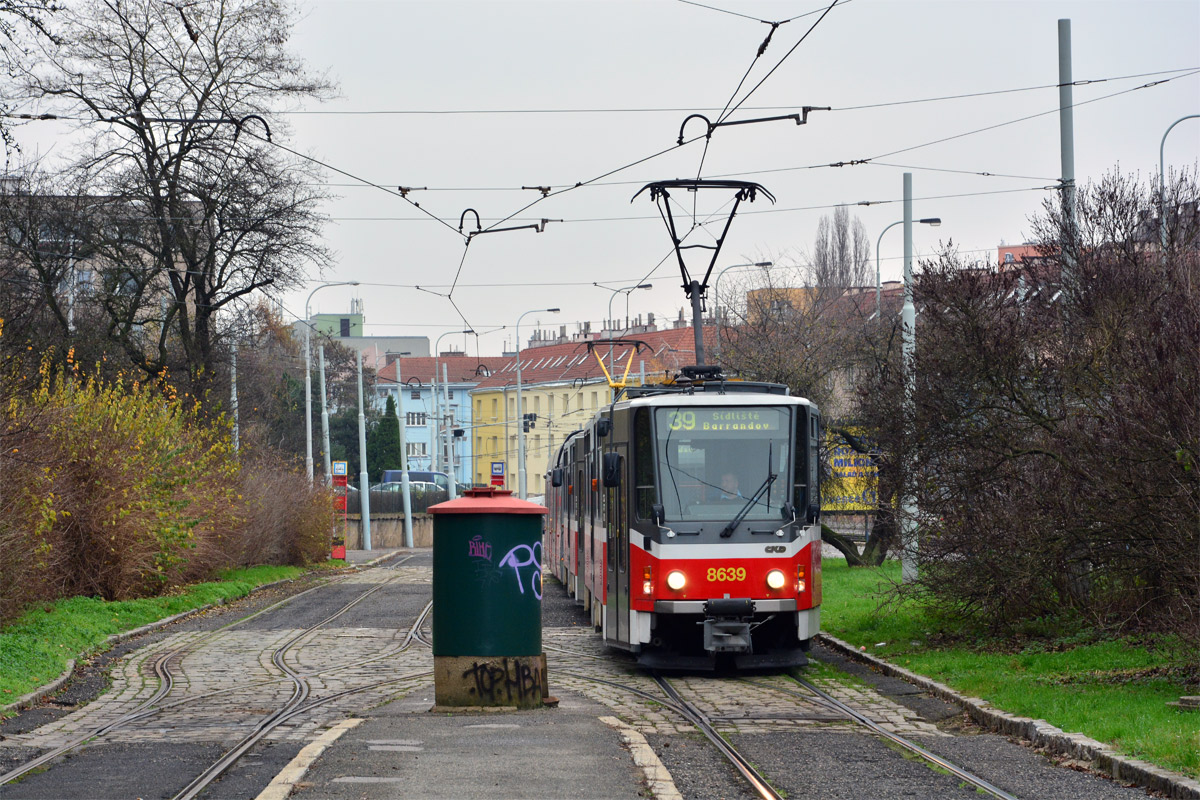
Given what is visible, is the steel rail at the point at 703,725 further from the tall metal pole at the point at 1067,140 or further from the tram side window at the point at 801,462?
the tall metal pole at the point at 1067,140

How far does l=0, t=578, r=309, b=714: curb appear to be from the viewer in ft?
41.1

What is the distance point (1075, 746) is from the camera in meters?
9.58

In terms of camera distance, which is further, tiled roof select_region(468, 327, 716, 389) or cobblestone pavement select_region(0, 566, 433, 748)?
tiled roof select_region(468, 327, 716, 389)

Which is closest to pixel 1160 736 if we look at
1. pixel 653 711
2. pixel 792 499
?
pixel 653 711

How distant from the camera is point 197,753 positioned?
9.78 metres

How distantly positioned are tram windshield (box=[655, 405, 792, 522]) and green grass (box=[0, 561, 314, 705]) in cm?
655

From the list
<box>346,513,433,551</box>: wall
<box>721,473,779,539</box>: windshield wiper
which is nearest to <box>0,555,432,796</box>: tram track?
<box>721,473,779,539</box>: windshield wiper

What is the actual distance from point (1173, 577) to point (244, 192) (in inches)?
966

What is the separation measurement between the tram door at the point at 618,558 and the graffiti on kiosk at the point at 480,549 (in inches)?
142

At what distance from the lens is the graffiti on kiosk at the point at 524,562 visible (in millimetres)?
11641

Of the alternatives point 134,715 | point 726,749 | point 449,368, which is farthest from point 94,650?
point 449,368

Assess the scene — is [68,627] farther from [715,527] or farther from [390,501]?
[390,501]

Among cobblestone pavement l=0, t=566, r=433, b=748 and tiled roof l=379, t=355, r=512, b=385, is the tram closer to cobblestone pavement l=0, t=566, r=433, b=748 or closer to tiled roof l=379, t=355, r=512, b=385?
cobblestone pavement l=0, t=566, r=433, b=748

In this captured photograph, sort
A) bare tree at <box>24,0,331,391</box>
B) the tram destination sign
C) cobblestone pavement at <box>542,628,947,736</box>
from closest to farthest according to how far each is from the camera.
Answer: cobblestone pavement at <box>542,628,947,736</box>
the tram destination sign
bare tree at <box>24,0,331,391</box>
